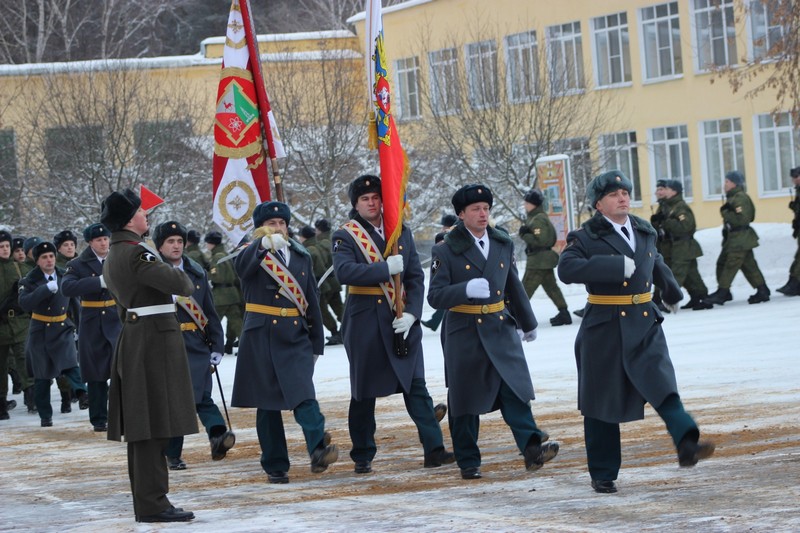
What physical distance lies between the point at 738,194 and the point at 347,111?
11.1 m

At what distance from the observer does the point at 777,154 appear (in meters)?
34.7

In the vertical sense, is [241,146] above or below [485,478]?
above

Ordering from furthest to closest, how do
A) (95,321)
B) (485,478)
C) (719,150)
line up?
(719,150)
(95,321)
(485,478)

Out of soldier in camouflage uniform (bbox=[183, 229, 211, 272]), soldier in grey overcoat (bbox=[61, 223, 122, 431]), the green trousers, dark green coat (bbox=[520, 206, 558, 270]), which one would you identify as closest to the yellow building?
soldier in camouflage uniform (bbox=[183, 229, 211, 272])

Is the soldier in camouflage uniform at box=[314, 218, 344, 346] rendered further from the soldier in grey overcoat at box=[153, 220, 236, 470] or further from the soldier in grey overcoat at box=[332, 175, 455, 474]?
the soldier in grey overcoat at box=[332, 175, 455, 474]

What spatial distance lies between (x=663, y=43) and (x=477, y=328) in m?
28.7

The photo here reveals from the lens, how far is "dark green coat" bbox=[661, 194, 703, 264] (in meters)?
20.3

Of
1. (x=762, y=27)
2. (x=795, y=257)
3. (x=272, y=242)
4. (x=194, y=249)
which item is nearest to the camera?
(x=272, y=242)

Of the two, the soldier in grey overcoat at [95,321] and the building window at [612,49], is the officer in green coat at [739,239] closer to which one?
the soldier in grey overcoat at [95,321]

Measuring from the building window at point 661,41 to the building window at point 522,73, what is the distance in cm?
554

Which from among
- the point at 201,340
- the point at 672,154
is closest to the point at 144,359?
the point at 201,340

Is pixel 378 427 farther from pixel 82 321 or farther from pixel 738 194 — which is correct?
pixel 738 194

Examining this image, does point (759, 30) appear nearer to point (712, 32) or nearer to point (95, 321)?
point (712, 32)

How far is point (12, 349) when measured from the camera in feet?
52.2
